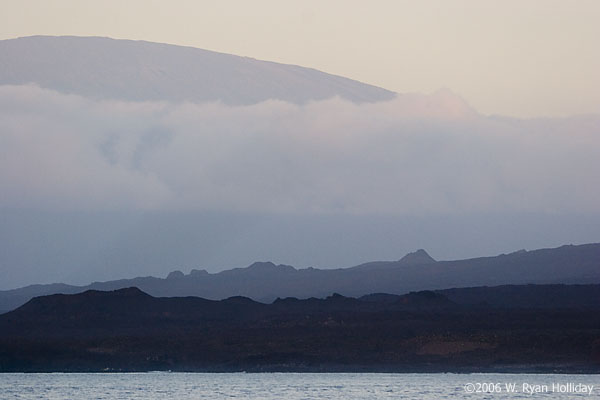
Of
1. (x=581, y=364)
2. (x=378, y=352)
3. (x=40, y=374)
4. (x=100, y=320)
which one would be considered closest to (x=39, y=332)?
(x=100, y=320)

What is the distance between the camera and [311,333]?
158m

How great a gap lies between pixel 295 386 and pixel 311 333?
39.2 metres

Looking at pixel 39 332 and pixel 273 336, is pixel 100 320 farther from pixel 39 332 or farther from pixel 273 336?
pixel 273 336

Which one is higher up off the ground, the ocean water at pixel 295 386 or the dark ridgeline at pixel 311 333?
the dark ridgeline at pixel 311 333

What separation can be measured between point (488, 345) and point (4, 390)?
5015 cm

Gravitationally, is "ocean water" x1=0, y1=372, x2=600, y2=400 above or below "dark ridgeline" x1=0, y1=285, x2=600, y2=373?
below

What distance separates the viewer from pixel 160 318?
573 feet

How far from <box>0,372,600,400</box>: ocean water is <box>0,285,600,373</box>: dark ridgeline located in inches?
199

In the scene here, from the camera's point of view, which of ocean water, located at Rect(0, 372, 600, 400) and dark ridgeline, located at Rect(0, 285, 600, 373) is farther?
dark ridgeline, located at Rect(0, 285, 600, 373)

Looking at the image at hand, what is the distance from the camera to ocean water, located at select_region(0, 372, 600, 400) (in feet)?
351

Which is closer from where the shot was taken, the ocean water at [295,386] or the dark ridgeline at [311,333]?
the ocean water at [295,386]

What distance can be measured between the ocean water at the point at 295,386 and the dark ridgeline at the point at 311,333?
5.05 metres

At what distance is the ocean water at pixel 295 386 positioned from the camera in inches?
4208

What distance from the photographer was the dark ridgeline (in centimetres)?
14275
